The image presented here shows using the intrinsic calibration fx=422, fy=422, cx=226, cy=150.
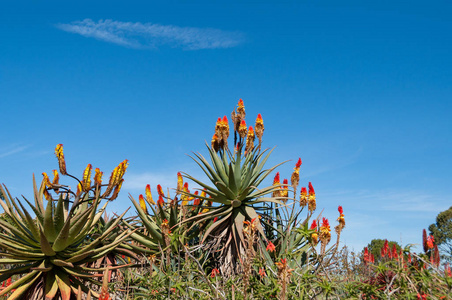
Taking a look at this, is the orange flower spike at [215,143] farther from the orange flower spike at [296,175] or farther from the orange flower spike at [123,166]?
the orange flower spike at [123,166]

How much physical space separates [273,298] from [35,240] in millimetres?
4055

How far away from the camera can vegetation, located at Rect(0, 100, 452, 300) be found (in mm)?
3572

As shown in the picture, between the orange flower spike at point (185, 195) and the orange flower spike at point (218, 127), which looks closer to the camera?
the orange flower spike at point (218, 127)

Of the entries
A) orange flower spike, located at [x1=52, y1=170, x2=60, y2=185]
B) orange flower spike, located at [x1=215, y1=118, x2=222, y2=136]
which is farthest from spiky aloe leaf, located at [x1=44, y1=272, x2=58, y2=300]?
orange flower spike, located at [x1=215, y1=118, x2=222, y2=136]

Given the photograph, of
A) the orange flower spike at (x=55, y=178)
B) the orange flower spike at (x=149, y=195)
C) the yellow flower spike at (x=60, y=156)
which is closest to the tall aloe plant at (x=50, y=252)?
the yellow flower spike at (x=60, y=156)

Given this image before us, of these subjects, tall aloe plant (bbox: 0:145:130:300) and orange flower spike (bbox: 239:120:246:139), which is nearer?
tall aloe plant (bbox: 0:145:130:300)

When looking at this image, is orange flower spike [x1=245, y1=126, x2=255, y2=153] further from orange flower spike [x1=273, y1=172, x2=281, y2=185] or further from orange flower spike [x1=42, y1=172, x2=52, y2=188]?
orange flower spike [x1=42, y1=172, x2=52, y2=188]

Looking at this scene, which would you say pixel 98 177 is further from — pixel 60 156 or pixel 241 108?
pixel 241 108

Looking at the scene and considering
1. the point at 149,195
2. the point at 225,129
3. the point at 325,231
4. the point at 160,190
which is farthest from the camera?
the point at 149,195

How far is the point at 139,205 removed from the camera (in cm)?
935

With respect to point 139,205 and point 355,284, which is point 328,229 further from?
point 139,205

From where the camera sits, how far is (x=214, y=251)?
826 cm

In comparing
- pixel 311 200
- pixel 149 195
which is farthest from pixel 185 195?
pixel 311 200

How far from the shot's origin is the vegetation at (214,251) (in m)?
3.57
